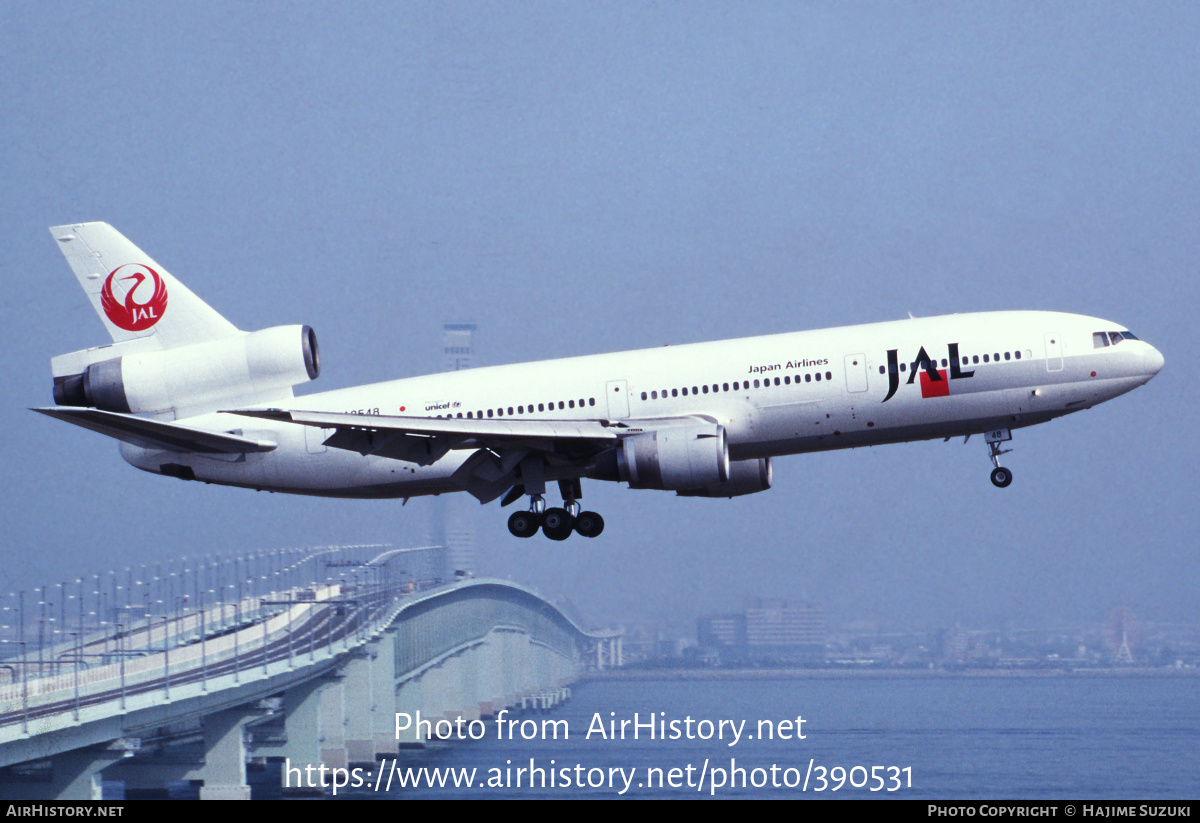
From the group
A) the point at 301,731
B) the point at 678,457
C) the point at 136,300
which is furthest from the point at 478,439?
the point at 301,731

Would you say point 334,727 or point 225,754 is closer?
point 225,754

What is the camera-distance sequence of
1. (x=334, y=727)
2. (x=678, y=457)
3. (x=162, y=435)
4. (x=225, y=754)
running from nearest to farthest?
(x=678, y=457) → (x=162, y=435) → (x=225, y=754) → (x=334, y=727)

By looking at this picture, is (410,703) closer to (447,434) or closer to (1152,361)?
(447,434)

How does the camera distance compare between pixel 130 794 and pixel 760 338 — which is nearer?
pixel 760 338

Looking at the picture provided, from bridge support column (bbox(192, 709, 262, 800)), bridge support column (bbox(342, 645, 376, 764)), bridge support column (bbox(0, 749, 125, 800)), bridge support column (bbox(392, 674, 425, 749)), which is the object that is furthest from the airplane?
bridge support column (bbox(392, 674, 425, 749))

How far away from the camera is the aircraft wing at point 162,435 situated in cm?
3888

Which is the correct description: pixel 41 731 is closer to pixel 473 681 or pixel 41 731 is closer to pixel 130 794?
pixel 130 794

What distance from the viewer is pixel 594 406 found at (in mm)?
40781

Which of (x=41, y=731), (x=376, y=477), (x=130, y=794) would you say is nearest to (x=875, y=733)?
(x=130, y=794)

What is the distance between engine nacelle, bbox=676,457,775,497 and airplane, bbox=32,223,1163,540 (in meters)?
0.07

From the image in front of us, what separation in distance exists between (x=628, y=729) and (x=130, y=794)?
306 feet

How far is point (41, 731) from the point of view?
6300 cm

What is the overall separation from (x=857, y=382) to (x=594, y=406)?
7.96 metres

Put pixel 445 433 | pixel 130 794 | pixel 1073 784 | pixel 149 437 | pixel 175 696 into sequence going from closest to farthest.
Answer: pixel 445 433 → pixel 149 437 → pixel 175 696 → pixel 130 794 → pixel 1073 784
